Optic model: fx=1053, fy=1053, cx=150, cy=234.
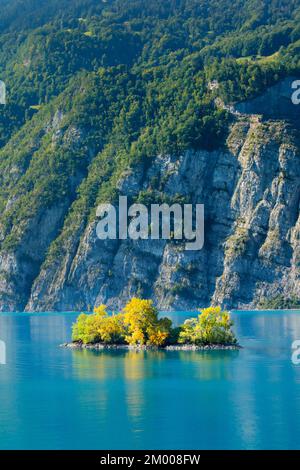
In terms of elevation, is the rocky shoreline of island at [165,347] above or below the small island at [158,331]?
below

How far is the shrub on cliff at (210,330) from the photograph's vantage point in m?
128

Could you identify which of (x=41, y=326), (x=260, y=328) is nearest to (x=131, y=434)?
(x=260, y=328)

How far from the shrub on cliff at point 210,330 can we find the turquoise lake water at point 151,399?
3670mm

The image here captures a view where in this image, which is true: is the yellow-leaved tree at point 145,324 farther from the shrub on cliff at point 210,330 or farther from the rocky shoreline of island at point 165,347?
the shrub on cliff at point 210,330

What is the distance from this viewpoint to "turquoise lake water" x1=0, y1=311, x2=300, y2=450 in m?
73.7

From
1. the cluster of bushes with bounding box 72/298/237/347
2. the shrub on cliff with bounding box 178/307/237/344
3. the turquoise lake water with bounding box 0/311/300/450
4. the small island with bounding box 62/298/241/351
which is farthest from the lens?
the small island with bounding box 62/298/241/351

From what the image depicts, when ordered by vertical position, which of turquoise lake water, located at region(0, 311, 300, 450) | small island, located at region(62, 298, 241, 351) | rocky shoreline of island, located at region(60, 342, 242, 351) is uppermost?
small island, located at region(62, 298, 241, 351)

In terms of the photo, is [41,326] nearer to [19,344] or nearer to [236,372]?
[19,344]

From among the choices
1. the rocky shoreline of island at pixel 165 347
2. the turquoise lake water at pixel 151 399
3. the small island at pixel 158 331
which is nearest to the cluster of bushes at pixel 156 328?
the small island at pixel 158 331

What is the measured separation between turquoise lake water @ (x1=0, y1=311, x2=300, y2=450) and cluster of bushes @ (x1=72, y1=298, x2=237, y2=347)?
3.96 meters

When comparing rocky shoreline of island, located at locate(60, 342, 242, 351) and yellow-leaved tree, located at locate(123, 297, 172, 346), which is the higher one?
yellow-leaved tree, located at locate(123, 297, 172, 346)

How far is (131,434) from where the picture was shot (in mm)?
74562

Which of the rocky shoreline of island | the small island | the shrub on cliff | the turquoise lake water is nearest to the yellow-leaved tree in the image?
the small island

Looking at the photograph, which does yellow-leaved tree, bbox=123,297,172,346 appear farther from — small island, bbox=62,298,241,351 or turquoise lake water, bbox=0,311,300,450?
turquoise lake water, bbox=0,311,300,450
